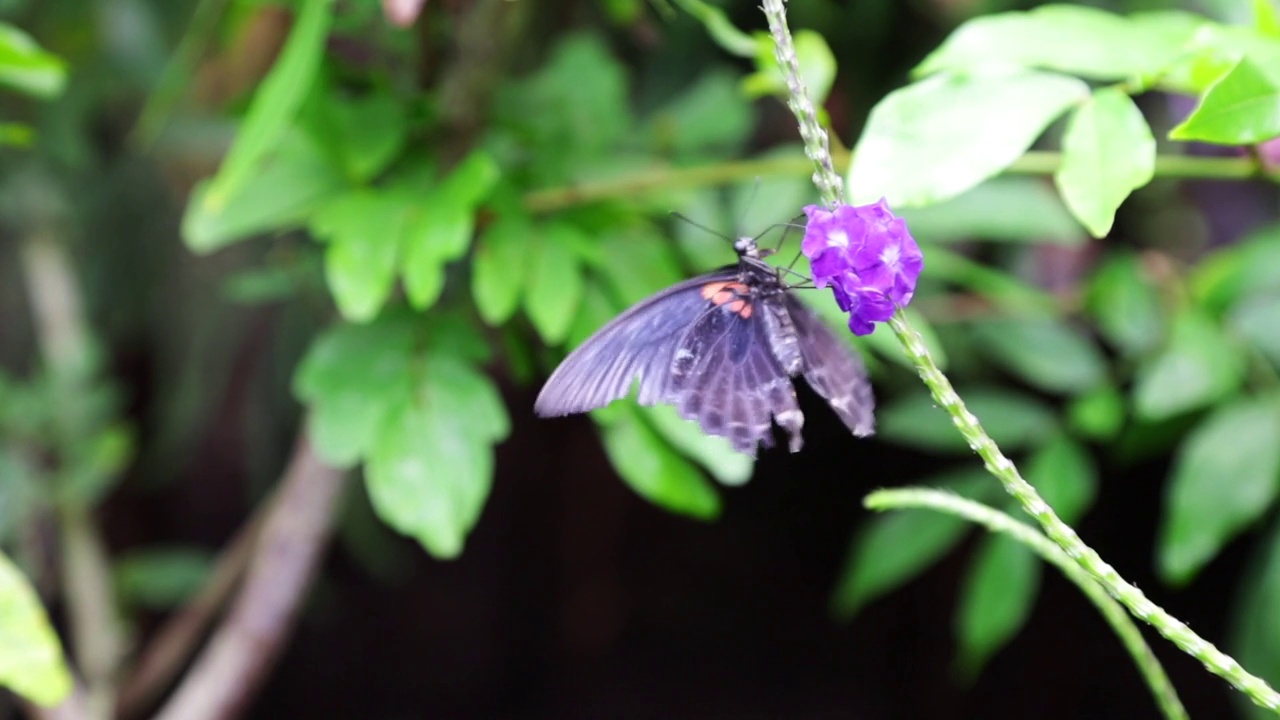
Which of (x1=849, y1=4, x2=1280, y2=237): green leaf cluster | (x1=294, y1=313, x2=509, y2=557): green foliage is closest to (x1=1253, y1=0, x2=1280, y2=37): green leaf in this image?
(x1=849, y1=4, x2=1280, y2=237): green leaf cluster

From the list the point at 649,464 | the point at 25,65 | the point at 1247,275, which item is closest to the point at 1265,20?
the point at 1247,275

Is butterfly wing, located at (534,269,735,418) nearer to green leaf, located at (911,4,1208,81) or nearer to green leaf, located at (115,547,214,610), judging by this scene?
green leaf, located at (911,4,1208,81)

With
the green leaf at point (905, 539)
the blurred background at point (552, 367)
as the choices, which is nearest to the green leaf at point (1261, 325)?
the blurred background at point (552, 367)

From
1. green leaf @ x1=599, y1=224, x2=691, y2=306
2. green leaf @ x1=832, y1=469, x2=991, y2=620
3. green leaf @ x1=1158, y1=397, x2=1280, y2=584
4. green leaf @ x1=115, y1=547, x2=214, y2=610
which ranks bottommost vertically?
green leaf @ x1=115, y1=547, x2=214, y2=610

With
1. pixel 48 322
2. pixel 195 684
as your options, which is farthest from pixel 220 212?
pixel 48 322

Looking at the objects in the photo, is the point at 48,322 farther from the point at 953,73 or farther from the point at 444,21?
the point at 953,73

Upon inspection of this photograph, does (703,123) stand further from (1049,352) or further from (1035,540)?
(1035,540)
